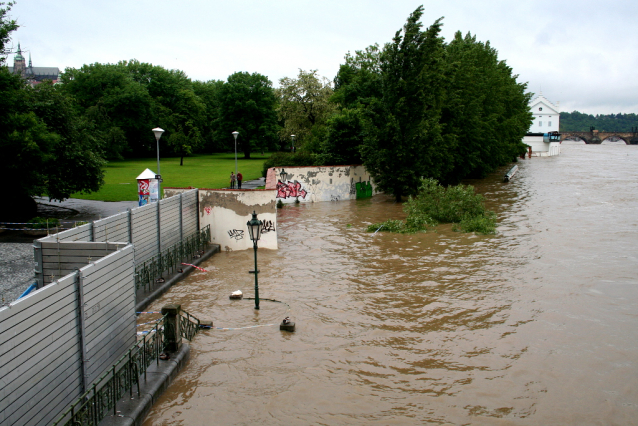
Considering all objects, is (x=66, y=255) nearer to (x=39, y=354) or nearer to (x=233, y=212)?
(x=39, y=354)

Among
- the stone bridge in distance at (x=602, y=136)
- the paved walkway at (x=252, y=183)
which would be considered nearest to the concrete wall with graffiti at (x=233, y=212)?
the paved walkway at (x=252, y=183)

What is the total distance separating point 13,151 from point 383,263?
16610 mm

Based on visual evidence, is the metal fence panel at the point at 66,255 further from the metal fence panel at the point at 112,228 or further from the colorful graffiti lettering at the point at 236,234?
the colorful graffiti lettering at the point at 236,234

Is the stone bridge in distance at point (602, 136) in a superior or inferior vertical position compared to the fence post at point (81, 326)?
superior

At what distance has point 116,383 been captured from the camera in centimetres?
727

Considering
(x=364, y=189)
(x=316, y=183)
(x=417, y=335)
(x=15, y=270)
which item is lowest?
(x=417, y=335)

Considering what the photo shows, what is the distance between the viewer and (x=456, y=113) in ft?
128

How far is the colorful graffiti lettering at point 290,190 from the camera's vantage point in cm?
3228

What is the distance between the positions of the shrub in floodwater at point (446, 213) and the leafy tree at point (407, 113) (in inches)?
255

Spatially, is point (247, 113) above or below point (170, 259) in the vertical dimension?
above

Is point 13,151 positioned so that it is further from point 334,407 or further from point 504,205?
point 504,205

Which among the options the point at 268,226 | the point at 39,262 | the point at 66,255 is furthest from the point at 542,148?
the point at 39,262

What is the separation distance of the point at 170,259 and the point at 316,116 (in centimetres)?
3950

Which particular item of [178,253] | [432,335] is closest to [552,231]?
[432,335]
